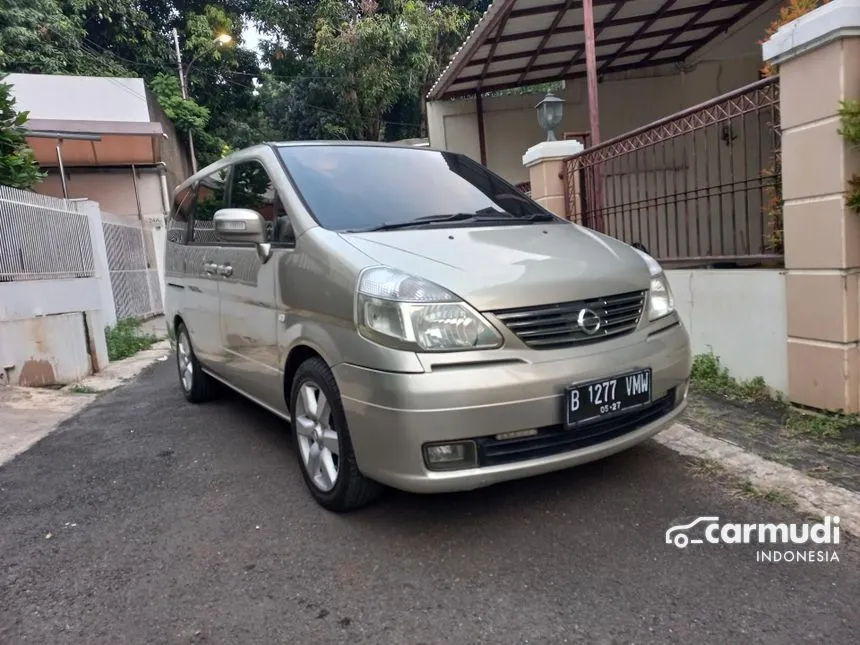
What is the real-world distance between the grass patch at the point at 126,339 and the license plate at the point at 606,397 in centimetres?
711

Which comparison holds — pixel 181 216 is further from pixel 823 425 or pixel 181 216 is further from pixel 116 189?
pixel 116 189

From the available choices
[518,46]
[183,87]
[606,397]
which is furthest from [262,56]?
[606,397]

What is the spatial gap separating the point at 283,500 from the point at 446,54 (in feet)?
53.4

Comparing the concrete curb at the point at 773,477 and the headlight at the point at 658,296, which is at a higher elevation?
the headlight at the point at 658,296

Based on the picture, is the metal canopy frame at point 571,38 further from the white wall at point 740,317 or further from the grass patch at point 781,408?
the grass patch at point 781,408

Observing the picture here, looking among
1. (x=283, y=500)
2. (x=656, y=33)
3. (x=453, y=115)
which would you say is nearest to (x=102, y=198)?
(x=453, y=115)

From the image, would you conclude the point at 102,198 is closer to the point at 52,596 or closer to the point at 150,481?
the point at 150,481

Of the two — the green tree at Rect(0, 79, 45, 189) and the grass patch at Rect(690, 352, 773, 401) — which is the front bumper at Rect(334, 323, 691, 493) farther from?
the green tree at Rect(0, 79, 45, 189)

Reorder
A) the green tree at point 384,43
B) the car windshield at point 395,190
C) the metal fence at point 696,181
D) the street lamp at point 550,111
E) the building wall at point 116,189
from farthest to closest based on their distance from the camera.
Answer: the green tree at point 384,43 < the building wall at point 116,189 < the street lamp at point 550,111 < the metal fence at point 696,181 < the car windshield at point 395,190

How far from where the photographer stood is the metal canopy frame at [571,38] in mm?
8016

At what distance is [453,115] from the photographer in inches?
427

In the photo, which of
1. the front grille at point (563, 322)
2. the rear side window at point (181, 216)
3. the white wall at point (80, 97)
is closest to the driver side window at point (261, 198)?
the rear side window at point (181, 216)

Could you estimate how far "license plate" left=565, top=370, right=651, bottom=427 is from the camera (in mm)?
2459

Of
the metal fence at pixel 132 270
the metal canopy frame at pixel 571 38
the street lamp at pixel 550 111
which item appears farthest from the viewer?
the metal fence at pixel 132 270
